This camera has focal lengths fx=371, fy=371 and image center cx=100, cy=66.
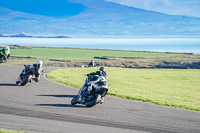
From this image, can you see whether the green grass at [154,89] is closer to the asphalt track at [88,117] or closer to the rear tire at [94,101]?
the asphalt track at [88,117]

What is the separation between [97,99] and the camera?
45.6ft

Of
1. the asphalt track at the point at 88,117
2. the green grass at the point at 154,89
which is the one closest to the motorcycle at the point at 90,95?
the asphalt track at the point at 88,117

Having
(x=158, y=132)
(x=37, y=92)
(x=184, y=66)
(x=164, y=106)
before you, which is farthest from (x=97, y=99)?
(x=184, y=66)

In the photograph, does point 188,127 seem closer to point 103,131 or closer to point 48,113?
point 103,131

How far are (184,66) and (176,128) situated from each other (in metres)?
54.8

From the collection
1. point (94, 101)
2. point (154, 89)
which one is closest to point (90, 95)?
point (94, 101)

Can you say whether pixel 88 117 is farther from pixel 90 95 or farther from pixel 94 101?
pixel 90 95

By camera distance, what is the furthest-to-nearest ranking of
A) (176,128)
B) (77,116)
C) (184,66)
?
1. (184,66)
2. (77,116)
3. (176,128)

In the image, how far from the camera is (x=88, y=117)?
12258 millimetres

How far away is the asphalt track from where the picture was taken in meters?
10.6

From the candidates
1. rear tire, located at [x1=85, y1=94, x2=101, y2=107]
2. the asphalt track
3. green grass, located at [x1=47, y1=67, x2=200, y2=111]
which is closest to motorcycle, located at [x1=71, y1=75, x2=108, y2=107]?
rear tire, located at [x1=85, y1=94, x2=101, y2=107]

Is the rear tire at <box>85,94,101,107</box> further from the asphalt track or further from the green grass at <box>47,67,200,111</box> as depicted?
the green grass at <box>47,67,200,111</box>

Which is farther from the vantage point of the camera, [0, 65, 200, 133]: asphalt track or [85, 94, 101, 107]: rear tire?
[85, 94, 101, 107]: rear tire

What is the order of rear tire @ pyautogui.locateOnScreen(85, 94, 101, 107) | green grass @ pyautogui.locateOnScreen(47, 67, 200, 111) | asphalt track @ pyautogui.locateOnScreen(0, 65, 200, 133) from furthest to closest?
green grass @ pyautogui.locateOnScreen(47, 67, 200, 111)
rear tire @ pyautogui.locateOnScreen(85, 94, 101, 107)
asphalt track @ pyautogui.locateOnScreen(0, 65, 200, 133)
